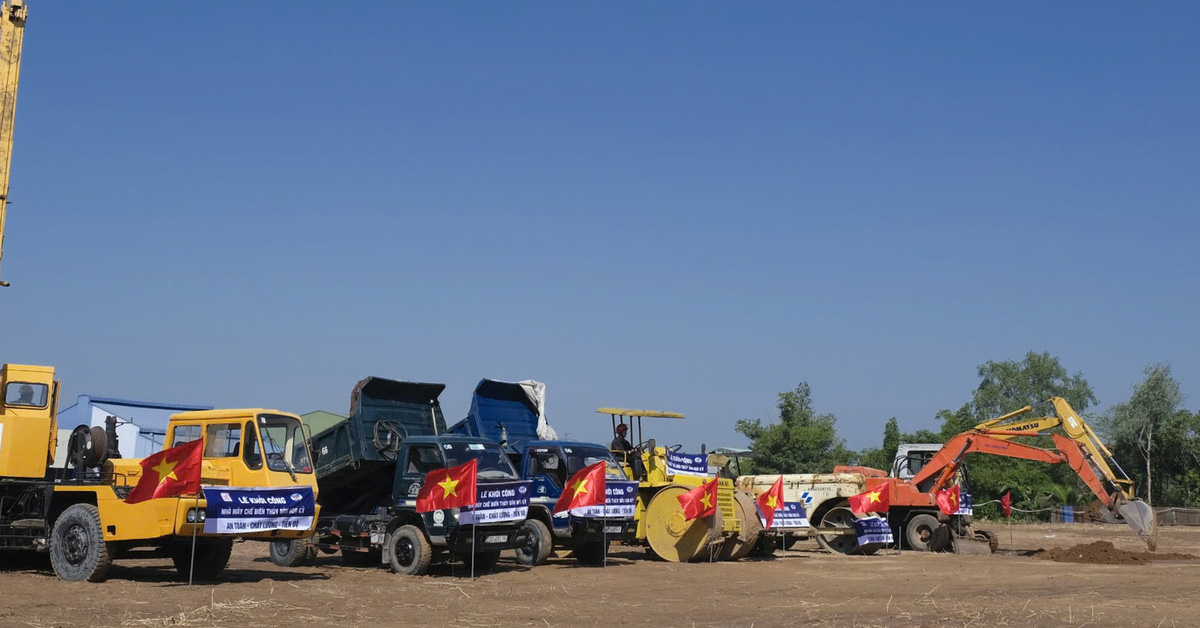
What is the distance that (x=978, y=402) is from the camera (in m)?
85.3

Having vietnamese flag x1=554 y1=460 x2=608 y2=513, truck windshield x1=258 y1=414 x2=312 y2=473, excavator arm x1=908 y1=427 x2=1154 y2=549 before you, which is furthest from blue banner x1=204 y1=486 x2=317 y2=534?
excavator arm x1=908 y1=427 x2=1154 y2=549

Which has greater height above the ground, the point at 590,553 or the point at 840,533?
the point at 840,533

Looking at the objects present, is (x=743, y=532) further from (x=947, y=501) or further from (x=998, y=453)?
(x=998, y=453)

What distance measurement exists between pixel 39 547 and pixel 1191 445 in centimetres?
5749

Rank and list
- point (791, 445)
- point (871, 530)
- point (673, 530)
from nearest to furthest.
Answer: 1. point (673, 530)
2. point (871, 530)
3. point (791, 445)

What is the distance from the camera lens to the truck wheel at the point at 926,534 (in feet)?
88.9

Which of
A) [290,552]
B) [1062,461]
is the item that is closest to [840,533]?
[1062,461]

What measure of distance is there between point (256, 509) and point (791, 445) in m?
41.9

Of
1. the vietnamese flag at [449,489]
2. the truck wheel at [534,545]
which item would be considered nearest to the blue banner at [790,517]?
the truck wheel at [534,545]

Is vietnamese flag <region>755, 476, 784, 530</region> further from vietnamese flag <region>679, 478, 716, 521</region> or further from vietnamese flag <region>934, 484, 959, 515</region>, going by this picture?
vietnamese flag <region>934, 484, 959, 515</region>

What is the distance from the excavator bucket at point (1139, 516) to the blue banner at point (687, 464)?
982cm

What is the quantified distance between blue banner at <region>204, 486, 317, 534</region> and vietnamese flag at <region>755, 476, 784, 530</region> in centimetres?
1037

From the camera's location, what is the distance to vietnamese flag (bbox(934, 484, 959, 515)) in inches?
1065

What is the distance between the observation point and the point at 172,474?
48.3 ft
